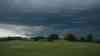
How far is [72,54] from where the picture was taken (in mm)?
1213

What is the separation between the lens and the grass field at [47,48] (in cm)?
119

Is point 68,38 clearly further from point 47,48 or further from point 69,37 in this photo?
point 47,48

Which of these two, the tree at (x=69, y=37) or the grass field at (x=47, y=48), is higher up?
the tree at (x=69, y=37)

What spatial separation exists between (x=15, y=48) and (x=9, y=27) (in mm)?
250

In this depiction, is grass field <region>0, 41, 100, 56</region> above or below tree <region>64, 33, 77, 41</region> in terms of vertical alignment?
below

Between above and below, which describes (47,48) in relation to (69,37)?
below

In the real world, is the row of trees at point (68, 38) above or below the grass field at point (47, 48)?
above

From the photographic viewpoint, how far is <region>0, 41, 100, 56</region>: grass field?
1.19 metres

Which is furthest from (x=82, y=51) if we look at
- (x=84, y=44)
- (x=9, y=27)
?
(x=9, y=27)

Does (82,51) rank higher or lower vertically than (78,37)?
lower

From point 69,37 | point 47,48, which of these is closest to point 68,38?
point 69,37

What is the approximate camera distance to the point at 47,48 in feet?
3.99

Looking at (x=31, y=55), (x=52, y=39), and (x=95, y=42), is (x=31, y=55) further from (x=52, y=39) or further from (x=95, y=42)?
(x=95, y=42)

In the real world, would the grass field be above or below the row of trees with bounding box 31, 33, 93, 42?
below
